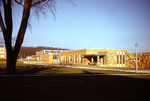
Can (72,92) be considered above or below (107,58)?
below

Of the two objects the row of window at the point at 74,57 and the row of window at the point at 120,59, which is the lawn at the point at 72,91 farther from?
the row of window at the point at 74,57

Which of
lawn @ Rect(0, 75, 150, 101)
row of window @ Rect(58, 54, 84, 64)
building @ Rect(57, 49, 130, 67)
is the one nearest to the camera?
lawn @ Rect(0, 75, 150, 101)

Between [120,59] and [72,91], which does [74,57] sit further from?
[72,91]

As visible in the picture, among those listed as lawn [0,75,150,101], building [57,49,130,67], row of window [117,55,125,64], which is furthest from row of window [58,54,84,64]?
lawn [0,75,150,101]

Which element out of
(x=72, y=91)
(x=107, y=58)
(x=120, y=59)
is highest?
(x=107, y=58)

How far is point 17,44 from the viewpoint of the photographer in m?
14.2

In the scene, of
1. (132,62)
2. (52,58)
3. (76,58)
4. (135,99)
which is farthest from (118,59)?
→ (52,58)

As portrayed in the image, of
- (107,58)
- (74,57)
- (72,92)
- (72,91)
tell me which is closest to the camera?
(72,92)

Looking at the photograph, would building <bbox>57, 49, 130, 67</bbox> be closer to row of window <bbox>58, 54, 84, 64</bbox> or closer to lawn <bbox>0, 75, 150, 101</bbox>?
row of window <bbox>58, 54, 84, 64</bbox>

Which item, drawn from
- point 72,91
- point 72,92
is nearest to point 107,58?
point 72,91

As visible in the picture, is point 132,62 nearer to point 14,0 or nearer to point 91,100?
point 14,0

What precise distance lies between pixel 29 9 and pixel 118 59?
31.8m

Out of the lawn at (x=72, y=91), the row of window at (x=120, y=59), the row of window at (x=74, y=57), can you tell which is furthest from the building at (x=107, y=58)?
the lawn at (x=72, y=91)

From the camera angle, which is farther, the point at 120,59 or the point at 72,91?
the point at 120,59
